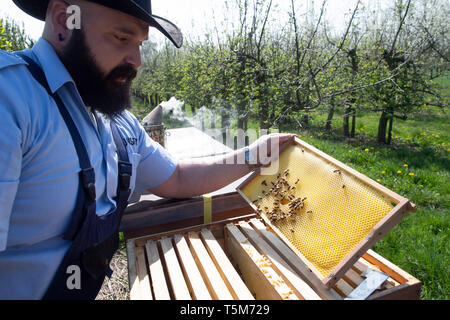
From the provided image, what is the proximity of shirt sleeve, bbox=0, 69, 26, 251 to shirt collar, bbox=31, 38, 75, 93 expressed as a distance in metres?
0.16

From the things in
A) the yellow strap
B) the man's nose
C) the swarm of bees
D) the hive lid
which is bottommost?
the yellow strap

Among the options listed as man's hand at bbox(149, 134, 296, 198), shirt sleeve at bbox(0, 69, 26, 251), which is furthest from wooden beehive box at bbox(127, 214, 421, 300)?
shirt sleeve at bbox(0, 69, 26, 251)

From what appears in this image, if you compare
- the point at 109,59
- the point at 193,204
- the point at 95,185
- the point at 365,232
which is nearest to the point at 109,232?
the point at 95,185

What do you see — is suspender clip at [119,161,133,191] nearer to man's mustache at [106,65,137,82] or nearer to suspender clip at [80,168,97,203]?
suspender clip at [80,168,97,203]

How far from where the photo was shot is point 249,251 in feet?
4.53

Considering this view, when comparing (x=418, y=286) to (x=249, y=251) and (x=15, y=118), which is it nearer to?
(x=249, y=251)

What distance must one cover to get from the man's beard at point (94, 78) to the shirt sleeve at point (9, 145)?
1.01 ft

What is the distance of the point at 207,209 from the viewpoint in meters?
1.76

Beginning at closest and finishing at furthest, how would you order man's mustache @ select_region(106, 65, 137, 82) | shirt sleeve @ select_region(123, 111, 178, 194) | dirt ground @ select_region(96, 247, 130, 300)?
man's mustache @ select_region(106, 65, 137, 82)
shirt sleeve @ select_region(123, 111, 178, 194)
dirt ground @ select_region(96, 247, 130, 300)

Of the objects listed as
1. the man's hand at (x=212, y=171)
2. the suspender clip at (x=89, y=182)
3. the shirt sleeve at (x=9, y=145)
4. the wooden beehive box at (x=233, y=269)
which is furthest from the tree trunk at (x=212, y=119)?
the shirt sleeve at (x=9, y=145)

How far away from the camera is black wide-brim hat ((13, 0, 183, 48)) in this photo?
1157 mm

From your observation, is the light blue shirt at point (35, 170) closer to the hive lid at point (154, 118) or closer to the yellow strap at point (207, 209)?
the yellow strap at point (207, 209)

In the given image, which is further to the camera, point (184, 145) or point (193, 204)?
point (184, 145)

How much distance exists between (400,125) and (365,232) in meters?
9.12
